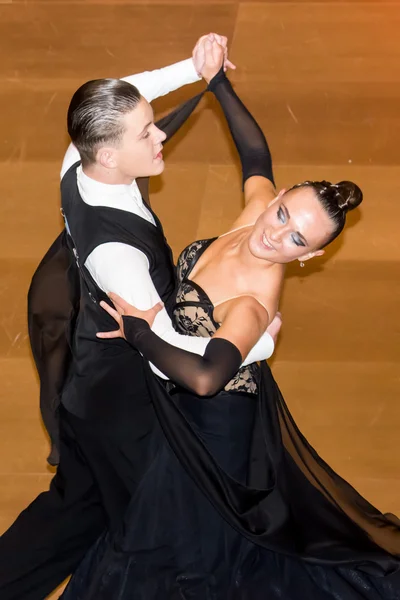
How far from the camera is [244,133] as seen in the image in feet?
10.4

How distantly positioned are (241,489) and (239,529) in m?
0.14

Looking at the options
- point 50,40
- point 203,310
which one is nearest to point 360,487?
point 203,310

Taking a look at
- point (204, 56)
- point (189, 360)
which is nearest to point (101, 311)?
point (189, 360)

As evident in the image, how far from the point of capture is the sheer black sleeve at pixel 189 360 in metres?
2.55

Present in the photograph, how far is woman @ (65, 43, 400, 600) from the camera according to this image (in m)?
2.89

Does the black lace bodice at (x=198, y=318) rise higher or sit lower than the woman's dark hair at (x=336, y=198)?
lower

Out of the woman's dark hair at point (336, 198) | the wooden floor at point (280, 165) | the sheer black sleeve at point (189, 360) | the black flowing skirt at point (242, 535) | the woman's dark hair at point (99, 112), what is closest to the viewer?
the sheer black sleeve at point (189, 360)

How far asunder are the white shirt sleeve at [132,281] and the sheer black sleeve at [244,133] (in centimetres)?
70

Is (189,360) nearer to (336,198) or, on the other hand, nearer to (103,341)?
(103,341)

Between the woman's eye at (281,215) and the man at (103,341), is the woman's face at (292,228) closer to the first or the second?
the woman's eye at (281,215)

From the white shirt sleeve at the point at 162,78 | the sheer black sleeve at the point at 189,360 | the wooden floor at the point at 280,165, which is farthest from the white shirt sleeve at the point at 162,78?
the wooden floor at the point at 280,165

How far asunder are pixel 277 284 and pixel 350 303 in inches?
64.0

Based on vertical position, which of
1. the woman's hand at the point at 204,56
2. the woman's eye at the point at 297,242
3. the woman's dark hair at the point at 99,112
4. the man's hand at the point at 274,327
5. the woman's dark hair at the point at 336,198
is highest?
the woman's hand at the point at 204,56

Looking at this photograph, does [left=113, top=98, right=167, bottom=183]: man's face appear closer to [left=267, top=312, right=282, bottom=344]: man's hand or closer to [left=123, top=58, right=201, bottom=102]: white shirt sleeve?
[left=123, top=58, right=201, bottom=102]: white shirt sleeve
